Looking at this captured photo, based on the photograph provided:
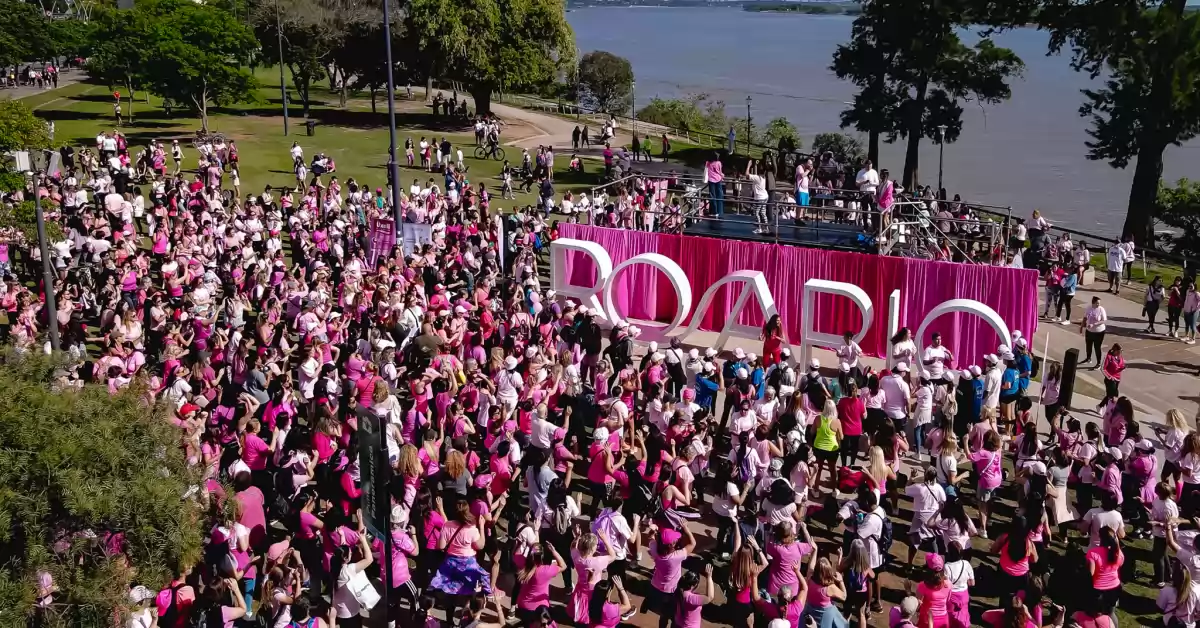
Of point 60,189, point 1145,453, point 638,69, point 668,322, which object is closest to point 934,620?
point 1145,453

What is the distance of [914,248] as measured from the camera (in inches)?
824

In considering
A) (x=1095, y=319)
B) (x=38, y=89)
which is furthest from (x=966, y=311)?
(x=38, y=89)

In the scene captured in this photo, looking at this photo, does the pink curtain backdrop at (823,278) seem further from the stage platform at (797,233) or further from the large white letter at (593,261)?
the stage platform at (797,233)

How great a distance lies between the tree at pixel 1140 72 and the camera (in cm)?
3260

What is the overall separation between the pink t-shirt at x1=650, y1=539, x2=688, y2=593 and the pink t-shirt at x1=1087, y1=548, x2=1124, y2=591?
3677 mm

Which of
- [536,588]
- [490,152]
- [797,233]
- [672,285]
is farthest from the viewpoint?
[490,152]

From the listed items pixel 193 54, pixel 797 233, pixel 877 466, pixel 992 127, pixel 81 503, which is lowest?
pixel 877 466

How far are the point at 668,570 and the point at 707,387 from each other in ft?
16.8

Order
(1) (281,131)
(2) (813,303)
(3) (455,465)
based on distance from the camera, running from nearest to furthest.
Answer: (3) (455,465) < (2) (813,303) < (1) (281,131)

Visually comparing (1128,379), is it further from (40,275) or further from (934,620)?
→ (40,275)

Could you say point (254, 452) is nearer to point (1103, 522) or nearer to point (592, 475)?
point (592, 475)

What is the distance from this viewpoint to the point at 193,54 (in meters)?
43.8

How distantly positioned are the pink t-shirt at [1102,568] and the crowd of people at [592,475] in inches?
0.8

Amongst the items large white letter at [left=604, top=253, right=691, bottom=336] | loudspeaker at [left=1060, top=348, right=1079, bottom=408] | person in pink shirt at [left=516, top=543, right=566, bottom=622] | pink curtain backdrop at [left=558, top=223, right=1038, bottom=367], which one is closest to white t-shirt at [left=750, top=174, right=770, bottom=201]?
pink curtain backdrop at [left=558, top=223, right=1038, bottom=367]
